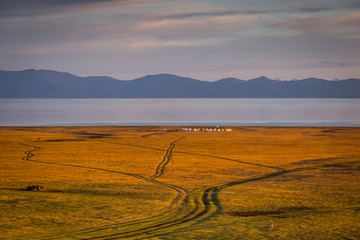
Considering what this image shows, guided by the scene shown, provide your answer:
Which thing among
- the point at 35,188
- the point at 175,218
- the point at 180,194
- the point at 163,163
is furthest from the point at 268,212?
the point at 163,163

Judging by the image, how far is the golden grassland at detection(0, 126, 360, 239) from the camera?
1711 centimetres

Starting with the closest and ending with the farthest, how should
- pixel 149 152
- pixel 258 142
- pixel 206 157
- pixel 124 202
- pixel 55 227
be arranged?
pixel 55 227
pixel 124 202
pixel 206 157
pixel 149 152
pixel 258 142

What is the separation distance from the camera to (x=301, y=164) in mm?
37781

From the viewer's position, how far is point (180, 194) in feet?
80.3

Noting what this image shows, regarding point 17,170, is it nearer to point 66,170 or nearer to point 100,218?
point 66,170

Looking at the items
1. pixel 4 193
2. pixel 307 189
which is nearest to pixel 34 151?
pixel 4 193

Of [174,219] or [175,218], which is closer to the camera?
[174,219]

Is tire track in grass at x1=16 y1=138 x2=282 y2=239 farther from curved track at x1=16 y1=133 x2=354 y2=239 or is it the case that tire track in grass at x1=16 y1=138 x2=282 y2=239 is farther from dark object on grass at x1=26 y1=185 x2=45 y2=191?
dark object on grass at x1=26 y1=185 x2=45 y2=191

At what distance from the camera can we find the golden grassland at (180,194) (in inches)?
674

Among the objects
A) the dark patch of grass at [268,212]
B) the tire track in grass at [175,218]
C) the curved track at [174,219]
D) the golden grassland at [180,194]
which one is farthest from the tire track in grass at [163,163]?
the dark patch of grass at [268,212]

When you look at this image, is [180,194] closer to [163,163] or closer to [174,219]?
[174,219]

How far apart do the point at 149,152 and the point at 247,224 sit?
28628mm

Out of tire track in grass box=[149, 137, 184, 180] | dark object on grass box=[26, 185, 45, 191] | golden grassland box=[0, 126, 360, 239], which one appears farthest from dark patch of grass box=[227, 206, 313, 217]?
tire track in grass box=[149, 137, 184, 180]

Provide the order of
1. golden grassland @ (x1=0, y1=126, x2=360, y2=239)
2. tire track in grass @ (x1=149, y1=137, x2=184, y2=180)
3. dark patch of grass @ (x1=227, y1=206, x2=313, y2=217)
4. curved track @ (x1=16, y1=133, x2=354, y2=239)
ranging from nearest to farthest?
curved track @ (x1=16, y1=133, x2=354, y2=239) → golden grassland @ (x1=0, y1=126, x2=360, y2=239) → dark patch of grass @ (x1=227, y1=206, x2=313, y2=217) → tire track in grass @ (x1=149, y1=137, x2=184, y2=180)
